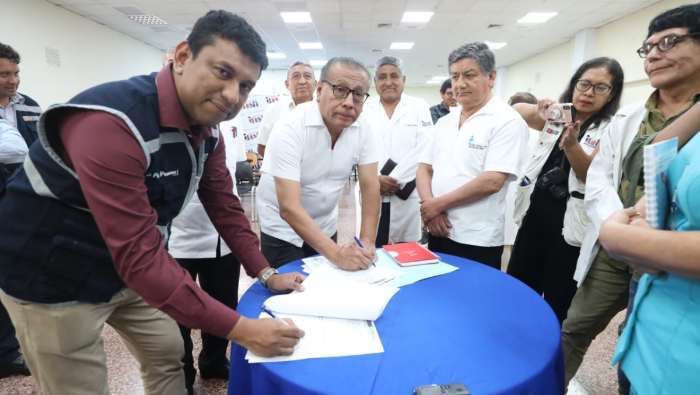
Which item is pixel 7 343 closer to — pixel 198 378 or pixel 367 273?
pixel 198 378

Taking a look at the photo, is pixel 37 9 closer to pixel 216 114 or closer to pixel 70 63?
pixel 70 63

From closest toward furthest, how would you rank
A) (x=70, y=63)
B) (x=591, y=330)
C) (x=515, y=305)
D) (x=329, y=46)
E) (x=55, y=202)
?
(x=55, y=202), (x=515, y=305), (x=591, y=330), (x=70, y=63), (x=329, y=46)

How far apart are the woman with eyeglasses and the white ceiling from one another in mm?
5466

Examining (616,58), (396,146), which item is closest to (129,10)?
(396,146)

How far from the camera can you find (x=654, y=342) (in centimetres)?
76

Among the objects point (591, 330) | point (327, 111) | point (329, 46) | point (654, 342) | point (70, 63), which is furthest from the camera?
point (329, 46)

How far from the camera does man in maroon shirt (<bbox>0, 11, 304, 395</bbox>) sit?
76cm

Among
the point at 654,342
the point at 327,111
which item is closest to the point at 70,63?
the point at 327,111

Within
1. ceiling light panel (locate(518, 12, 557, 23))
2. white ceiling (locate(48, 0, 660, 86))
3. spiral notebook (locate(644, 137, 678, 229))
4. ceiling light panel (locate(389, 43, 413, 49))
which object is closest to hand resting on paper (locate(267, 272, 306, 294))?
spiral notebook (locate(644, 137, 678, 229))

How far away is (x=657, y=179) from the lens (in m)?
0.72

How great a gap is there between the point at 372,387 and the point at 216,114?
0.78m

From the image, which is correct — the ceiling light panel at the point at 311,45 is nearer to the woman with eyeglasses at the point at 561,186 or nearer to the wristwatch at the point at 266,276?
the woman with eyeglasses at the point at 561,186

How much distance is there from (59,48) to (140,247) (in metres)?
8.18

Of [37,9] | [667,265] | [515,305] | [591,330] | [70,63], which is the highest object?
[37,9]
